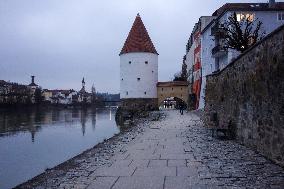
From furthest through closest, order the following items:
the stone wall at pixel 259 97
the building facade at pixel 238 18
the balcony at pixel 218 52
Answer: the balcony at pixel 218 52 < the building facade at pixel 238 18 < the stone wall at pixel 259 97

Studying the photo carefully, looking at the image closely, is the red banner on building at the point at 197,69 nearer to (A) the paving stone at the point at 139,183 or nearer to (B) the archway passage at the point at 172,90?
(B) the archway passage at the point at 172,90

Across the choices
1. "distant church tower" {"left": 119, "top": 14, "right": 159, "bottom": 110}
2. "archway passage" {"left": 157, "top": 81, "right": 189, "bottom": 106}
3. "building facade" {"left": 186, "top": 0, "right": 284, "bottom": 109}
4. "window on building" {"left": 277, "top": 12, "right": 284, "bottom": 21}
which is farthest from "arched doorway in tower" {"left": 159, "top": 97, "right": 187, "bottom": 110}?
"window on building" {"left": 277, "top": 12, "right": 284, "bottom": 21}

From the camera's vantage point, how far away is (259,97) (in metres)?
10.3

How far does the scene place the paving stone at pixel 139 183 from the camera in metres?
7.02

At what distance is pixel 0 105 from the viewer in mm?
78562

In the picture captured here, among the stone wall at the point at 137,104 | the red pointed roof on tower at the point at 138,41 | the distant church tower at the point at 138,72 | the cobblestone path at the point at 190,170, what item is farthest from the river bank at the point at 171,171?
the red pointed roof on tower at the point at 138,41

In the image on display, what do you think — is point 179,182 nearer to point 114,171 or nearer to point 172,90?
point 114,171

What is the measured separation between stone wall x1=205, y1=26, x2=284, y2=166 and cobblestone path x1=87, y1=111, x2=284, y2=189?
45 cm

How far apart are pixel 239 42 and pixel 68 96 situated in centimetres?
13329

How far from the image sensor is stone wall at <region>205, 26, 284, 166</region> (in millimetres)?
8469

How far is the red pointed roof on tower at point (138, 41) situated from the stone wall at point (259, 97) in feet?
126

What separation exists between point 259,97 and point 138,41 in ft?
146

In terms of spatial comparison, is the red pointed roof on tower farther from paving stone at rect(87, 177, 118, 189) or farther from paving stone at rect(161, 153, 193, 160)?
paving stone at rect(87, 177, 118, 189)

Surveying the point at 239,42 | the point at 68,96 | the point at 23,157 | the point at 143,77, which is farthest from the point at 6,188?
the point at 68,96
